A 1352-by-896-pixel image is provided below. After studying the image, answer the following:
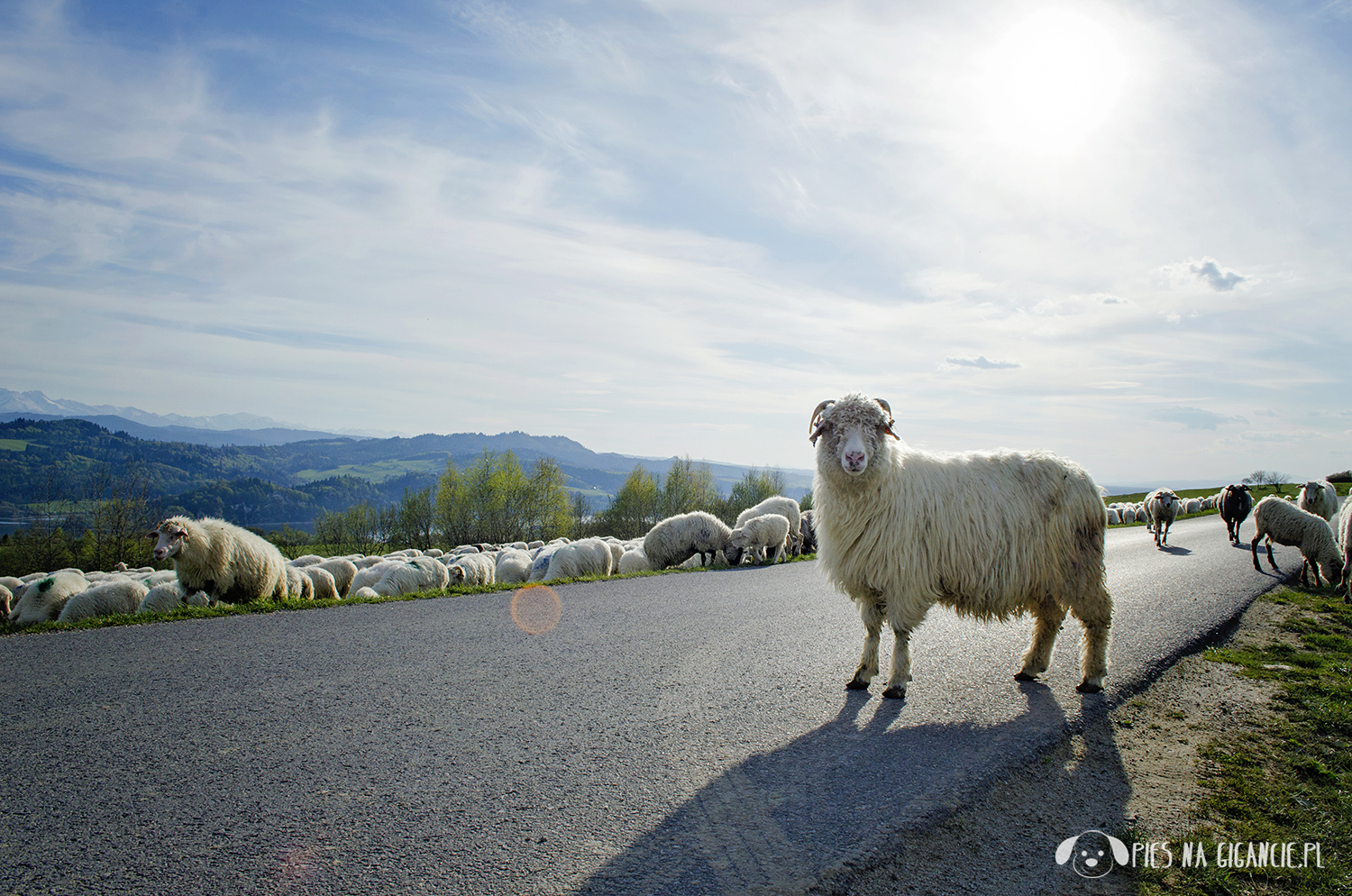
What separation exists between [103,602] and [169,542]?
10.5ft

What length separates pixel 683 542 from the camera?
20.2 meters

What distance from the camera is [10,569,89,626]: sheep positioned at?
1287 centimetres

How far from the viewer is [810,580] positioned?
13156mm

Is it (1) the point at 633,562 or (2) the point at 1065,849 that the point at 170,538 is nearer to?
(1) the point at 633,562

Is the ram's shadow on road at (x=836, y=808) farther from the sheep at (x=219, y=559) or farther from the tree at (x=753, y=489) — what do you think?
the tree at (x=753, y=489)

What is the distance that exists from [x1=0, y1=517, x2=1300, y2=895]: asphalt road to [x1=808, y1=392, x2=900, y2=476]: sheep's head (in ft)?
7.22

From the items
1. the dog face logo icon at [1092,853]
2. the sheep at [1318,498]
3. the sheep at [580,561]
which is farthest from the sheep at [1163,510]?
the dog face logo icon at [1092,853]

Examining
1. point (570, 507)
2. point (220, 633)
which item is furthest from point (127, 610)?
point (570, 507)

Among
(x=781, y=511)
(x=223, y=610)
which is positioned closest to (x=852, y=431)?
(x=223, y=610)

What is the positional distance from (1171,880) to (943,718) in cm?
196

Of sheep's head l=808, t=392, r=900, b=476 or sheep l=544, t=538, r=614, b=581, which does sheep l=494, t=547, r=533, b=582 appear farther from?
sheep's head l=808, t=392, r=900, b=476

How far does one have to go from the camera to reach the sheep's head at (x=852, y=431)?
596 cm

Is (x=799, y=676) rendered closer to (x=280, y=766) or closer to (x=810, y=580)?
(x=280, y=766)

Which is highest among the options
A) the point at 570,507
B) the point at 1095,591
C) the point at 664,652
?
the point at 1095,591
